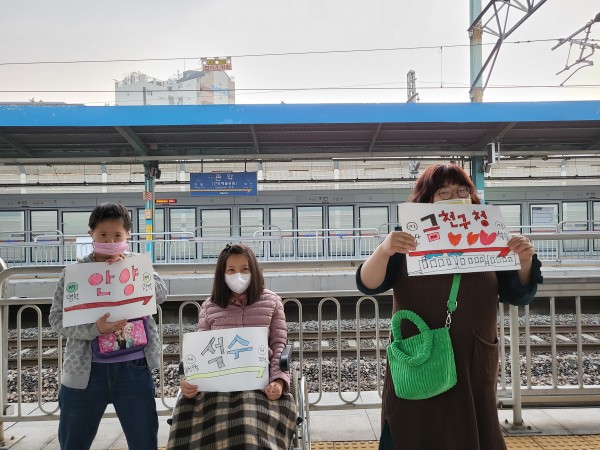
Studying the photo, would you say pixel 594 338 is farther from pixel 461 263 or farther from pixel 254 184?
pixel 254 184

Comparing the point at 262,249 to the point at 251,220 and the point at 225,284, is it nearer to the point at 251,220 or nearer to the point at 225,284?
the point at 251,220

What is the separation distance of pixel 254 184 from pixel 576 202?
9.29 meters

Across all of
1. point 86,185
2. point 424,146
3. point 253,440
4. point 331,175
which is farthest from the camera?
point 331,175

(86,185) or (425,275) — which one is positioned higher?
(86,185)

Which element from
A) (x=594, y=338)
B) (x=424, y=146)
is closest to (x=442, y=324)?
(x=594, y=338)

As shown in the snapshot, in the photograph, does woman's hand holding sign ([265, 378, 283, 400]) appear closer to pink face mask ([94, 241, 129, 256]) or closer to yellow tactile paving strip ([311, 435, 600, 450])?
pink face mask ([94, 241, 129, 256])

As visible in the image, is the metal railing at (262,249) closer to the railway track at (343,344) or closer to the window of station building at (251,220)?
the window of station building at (251,220)

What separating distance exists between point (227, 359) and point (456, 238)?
1.12 meters

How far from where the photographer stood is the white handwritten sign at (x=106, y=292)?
196 cm

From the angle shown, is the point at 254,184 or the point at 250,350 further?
the point at 254,184

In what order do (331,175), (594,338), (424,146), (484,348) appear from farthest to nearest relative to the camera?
(331,175) → (424,146) → (594,338) → (484,348)

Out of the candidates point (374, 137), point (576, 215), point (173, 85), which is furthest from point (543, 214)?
point (173, 85)

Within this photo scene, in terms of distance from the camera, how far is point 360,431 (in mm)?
2947

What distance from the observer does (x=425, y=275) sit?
5.35 ft
